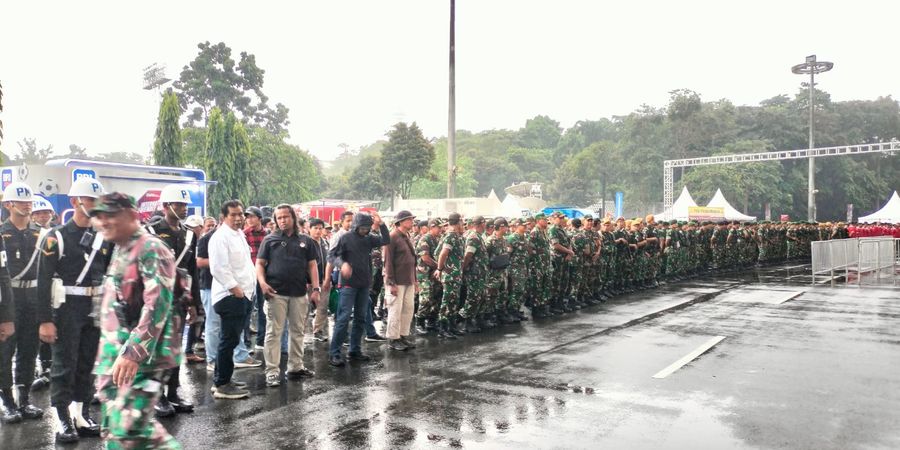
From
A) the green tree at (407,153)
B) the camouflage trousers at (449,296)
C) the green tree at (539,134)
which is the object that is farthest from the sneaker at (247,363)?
the green tree at (539,134)

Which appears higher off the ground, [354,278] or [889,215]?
[889,215]

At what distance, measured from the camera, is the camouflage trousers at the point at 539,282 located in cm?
1230

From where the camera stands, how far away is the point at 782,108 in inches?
2955

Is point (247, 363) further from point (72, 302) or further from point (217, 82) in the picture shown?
point (217, 82)

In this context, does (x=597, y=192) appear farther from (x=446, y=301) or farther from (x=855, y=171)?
(x=446, y=301)

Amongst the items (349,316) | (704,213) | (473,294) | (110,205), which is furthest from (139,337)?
(704,213)

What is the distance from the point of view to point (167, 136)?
1326 inches

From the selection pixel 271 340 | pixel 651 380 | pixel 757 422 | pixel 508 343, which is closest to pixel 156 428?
pixel 271 340

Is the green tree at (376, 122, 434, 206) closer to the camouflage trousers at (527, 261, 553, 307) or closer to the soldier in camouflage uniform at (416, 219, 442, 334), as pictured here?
the camouflage trousers at (527, 261, 553, 307)

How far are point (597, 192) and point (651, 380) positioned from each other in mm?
76398

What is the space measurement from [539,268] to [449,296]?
→ 2772 millimetres

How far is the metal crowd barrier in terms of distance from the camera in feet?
63.7

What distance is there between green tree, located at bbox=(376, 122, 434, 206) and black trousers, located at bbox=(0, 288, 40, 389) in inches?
1787

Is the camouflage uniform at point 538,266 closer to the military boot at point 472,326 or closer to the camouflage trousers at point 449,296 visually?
the military boot at point 472,326
